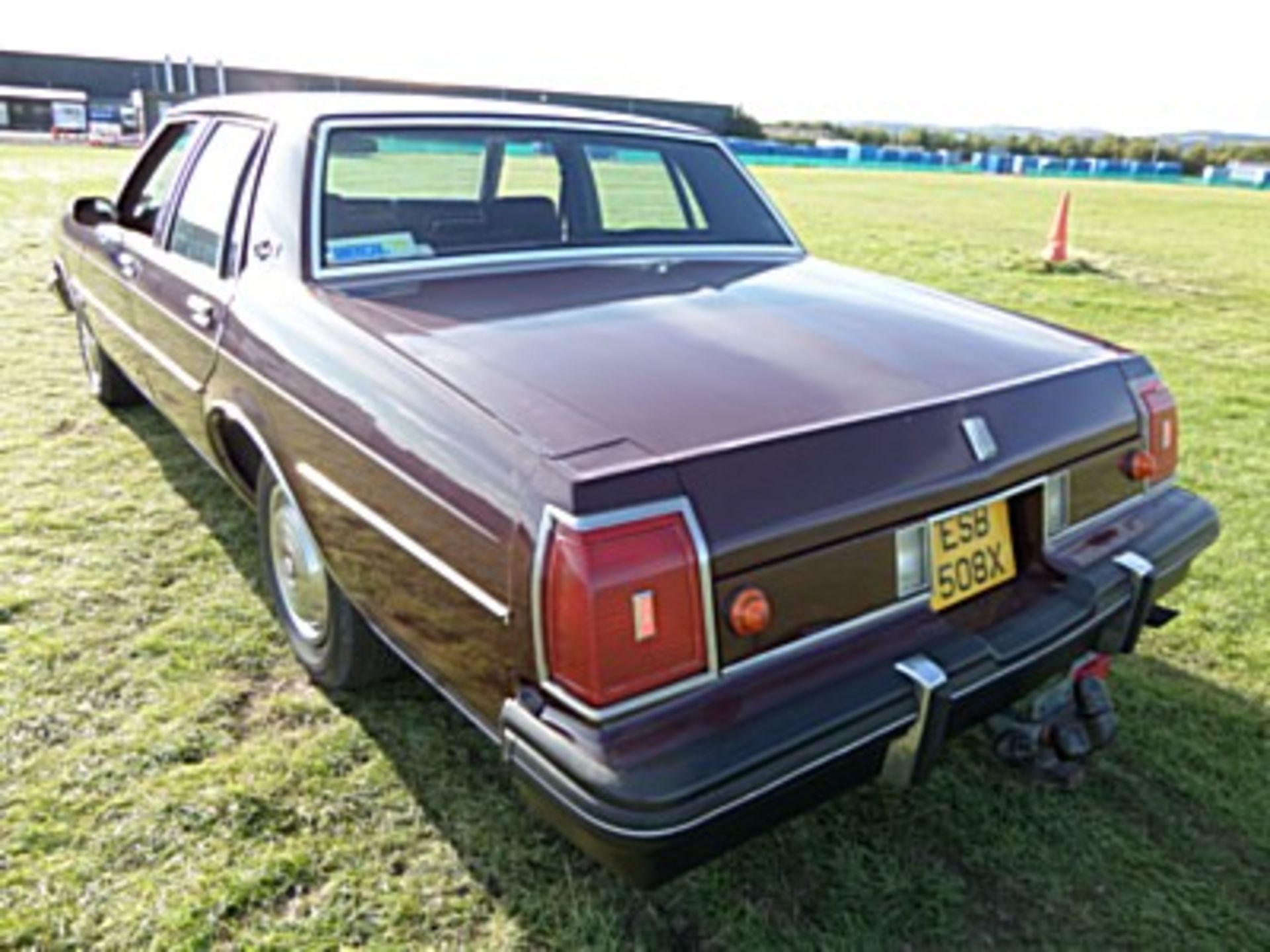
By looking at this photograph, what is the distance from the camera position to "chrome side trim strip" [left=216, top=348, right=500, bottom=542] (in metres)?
1.81

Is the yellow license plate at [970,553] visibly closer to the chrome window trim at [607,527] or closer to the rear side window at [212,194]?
the chrome window trim at [607,527]

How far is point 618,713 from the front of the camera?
5.36 ft

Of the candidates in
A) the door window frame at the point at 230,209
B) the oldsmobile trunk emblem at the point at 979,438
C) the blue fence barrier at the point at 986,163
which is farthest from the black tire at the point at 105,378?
the blue fence barrier at the point at 986,163

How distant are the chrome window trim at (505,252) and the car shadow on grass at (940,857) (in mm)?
1236

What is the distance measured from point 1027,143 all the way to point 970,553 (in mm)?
70585

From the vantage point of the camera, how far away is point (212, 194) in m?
3.21

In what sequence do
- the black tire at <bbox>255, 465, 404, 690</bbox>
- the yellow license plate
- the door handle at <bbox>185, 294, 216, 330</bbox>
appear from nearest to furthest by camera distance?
the yellow license plate, the black tire at <bbox>255, 465, 404, 690</bbox>, the door handle at <bbox>185, 294, 216, 330</bbox>

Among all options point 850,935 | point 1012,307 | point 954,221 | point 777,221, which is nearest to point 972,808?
point 850,935

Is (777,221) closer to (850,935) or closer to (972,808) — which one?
(972,808)

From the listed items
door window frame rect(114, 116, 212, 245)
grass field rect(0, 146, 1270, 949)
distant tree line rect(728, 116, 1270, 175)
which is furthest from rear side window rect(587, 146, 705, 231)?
distant tree line rect(728, 116, 1270, 175)

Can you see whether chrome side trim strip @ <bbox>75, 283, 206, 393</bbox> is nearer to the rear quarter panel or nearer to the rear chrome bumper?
the rear quarter panel

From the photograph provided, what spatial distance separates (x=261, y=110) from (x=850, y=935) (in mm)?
2938

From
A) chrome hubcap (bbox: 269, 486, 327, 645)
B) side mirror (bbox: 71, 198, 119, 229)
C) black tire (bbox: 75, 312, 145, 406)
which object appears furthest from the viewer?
black tire (bbox: 75, 312, 145, 406)

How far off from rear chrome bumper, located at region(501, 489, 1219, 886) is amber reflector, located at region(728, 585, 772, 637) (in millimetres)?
88
